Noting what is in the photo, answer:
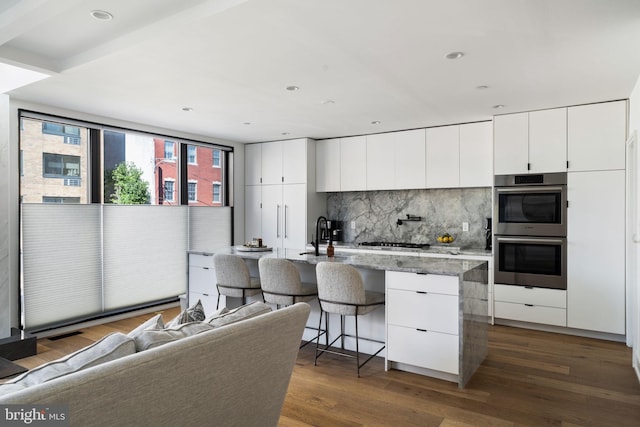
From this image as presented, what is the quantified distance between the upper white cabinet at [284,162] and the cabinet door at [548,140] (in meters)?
3.03

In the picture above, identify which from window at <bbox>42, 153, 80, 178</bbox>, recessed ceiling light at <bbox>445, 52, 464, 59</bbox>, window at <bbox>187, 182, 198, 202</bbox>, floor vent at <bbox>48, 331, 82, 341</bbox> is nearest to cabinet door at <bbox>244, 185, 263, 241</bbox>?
window at <bbox>187, 182, 198, 202</bbox>

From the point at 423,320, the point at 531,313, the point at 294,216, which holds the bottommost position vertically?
the point at 531,313

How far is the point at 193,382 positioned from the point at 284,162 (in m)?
5.13

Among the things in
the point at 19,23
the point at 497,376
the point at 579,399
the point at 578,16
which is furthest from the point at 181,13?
the point at 579,399

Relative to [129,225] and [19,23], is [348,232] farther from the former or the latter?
[19,23]

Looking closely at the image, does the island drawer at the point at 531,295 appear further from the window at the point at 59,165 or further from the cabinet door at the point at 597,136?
the window at the point at 59,165

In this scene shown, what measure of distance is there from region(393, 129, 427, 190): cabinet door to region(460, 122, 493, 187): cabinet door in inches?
19.8

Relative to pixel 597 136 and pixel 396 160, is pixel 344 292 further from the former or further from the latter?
pixel 597 136

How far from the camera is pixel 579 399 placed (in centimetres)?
285

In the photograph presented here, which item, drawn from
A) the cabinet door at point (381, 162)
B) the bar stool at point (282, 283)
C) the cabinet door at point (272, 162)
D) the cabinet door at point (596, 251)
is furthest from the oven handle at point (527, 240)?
the cabinet door at point (272, 162)

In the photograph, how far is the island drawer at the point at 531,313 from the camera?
4363 millimetres

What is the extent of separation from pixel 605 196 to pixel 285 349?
389 centimetres

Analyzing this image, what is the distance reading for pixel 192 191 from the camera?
607 cm

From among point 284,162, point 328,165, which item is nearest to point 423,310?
point 328,165
